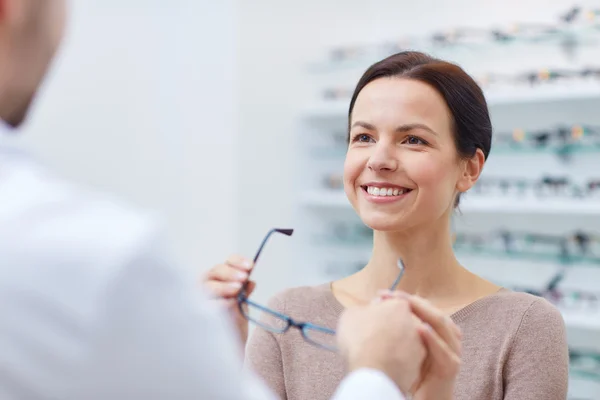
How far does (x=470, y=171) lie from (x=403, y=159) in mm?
177

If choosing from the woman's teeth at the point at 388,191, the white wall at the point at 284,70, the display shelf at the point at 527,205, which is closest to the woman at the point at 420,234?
the woman's teeth at the point at 388,191

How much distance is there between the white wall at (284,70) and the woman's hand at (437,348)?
9.49ft

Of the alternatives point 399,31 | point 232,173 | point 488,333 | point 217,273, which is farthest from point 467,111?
point 399,31

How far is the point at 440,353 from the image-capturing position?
3.18 feet

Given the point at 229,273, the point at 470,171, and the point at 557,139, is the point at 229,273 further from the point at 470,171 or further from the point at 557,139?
the point at 557,139

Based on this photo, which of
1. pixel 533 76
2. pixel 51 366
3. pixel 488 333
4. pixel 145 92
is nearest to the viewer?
pixel 51 366

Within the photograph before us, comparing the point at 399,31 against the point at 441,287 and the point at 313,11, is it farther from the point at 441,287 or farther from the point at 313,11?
the point at 441,287

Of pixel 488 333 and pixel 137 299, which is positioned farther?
pixel 488 333

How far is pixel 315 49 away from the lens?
13.9 feet

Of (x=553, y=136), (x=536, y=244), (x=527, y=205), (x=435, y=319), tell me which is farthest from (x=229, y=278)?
(x=536, y=244)

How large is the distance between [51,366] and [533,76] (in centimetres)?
306

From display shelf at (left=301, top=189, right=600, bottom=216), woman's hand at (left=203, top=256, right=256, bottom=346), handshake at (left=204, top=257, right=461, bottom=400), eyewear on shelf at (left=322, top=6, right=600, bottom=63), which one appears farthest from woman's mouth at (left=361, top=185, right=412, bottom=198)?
eyewear on shelf at (left=322, top=6, right=600, bottom=63)

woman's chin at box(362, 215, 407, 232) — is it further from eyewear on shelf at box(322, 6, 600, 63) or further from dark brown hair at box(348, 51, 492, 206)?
eyewear on shelf at box(322, 6, 600, 63)

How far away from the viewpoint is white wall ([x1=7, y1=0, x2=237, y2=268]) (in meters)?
3.68
